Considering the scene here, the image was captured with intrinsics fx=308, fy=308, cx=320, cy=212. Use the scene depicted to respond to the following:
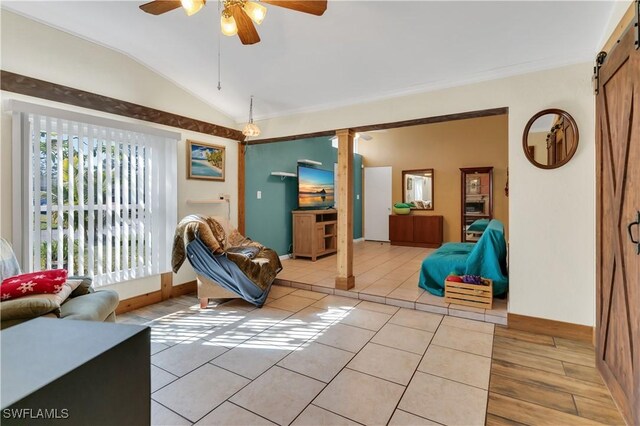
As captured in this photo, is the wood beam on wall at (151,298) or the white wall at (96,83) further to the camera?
the wood beam on wall at (151,298)

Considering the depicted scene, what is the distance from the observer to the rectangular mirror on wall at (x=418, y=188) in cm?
735

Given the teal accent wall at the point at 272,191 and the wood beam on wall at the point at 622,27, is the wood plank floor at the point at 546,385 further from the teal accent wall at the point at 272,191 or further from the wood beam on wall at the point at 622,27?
the teal accent wall at the point at 272,191

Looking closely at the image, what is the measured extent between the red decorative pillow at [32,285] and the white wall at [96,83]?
1.02 metres

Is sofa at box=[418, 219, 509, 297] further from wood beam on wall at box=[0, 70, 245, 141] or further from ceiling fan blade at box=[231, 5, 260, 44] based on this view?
wood beam on wall at box=[0, 70, 245, 141]

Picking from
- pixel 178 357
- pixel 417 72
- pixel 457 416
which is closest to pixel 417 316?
pixel 457 416

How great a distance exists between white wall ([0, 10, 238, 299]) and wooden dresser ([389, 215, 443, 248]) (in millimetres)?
4401

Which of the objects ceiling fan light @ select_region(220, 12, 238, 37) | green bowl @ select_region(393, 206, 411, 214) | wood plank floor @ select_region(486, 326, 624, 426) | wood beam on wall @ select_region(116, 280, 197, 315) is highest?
ceiling fan light @ select_region(220, 12, 238, 37)

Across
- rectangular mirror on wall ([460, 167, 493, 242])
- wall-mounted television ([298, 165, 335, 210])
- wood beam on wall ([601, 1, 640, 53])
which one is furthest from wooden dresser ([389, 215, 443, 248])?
wood beam on wall ([601, 1, 640, 53])

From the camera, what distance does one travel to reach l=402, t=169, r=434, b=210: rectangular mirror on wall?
7.35 metres

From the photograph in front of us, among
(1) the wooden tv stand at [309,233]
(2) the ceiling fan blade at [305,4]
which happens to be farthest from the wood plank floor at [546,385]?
(1) the wooden tv stand at [309,233]

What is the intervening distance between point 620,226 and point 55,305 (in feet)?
10.7

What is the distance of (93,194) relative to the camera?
9.76 feet

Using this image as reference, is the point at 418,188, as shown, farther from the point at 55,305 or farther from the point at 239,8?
the point at 55,305

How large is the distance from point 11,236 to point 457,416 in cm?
349
